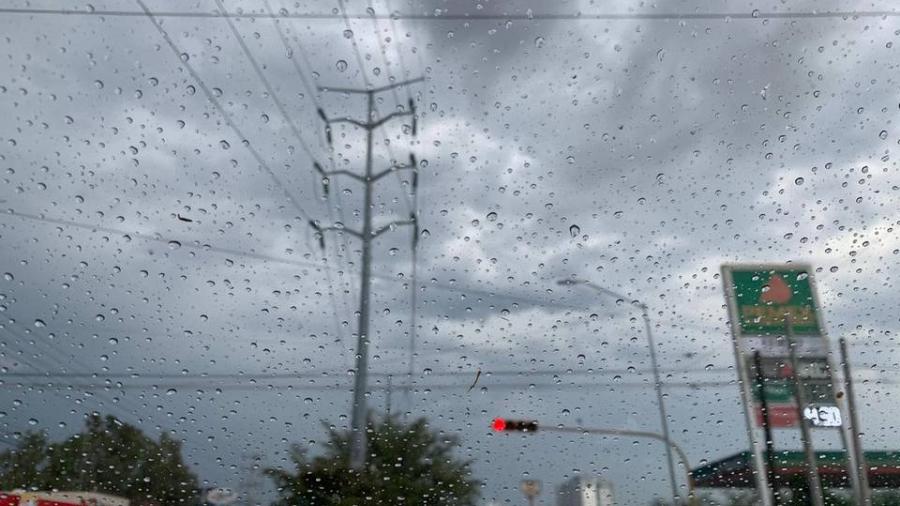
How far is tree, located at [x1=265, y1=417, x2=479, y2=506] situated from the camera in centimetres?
673

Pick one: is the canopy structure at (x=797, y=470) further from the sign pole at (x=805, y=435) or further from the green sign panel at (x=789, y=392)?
the green sign panel at (x=789, y=392)

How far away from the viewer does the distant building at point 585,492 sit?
6.86 metres

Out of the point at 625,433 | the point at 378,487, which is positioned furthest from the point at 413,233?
the point at 378,487

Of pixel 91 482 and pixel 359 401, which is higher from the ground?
pixel 359 401

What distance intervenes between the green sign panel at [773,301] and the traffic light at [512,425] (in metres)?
2.08

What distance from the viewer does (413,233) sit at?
419 inches

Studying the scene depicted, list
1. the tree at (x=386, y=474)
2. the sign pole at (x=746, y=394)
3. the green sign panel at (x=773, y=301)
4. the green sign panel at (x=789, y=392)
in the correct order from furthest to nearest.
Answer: the green sign panel at (x=773, y=301) → the green sign panel at (x=789, y=392) → the sign pole at (x=746, y=394) → the tree at (x=386, y=474)

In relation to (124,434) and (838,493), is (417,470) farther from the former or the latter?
(838,493)

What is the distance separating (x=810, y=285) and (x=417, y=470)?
4.29 m

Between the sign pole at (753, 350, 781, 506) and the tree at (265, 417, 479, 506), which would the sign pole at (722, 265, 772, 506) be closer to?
the sign pole at (753, 350, 781, 506)

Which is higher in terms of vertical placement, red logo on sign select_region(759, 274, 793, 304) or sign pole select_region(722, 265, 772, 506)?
red logo on sign select_region(759, 274, 793, 304)

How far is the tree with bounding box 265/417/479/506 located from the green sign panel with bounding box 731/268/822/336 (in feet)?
9.56

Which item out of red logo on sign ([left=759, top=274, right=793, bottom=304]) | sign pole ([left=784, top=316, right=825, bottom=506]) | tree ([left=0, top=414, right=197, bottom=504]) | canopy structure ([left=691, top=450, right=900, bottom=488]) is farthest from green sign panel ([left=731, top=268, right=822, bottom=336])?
tree ([left=0, top=414, right=197, bottom=504])

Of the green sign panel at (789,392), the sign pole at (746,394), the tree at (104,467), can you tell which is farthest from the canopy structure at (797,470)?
the tree at (104,467)
